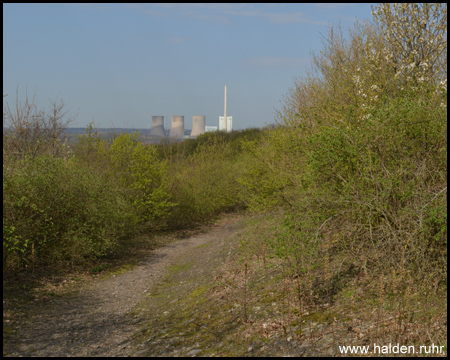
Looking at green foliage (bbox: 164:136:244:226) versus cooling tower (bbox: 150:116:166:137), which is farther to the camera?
cooling tower (bbox: 150:116:166:137)

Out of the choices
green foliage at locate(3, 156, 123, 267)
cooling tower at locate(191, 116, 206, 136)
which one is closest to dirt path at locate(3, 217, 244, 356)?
green foliage at locate(3, 156, 123, 267)

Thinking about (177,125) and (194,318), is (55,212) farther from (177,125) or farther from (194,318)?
(177,125)

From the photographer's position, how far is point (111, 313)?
313 inches

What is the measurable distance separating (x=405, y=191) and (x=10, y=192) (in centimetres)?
746

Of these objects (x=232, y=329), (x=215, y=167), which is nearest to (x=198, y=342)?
(x=232, y=329)

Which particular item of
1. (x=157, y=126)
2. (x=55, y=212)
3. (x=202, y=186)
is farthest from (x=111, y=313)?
(x=157, y=126)

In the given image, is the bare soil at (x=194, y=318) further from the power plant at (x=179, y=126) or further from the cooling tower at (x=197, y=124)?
the cooling tower at (x=197, y=124)

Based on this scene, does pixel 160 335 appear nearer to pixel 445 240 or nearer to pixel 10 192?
pixel 445 240

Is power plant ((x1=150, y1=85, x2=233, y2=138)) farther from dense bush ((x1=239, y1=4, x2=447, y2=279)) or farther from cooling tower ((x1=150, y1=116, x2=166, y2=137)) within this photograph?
dense bush ((x1=239, y1=4, x2=447, y2=279))

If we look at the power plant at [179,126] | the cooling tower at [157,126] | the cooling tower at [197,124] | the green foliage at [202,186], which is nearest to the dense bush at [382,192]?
the green foliage at [202,186]

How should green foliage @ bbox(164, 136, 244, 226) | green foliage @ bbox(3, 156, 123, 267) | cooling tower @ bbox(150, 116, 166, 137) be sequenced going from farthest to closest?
cooling tower @ bbox(150, 116, 166, 137) → green foliage @ bbox(164, 136, 244, 226) → green foliage @ bbox(3, 156, 123, 267)

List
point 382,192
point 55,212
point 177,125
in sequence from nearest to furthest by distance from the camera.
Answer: point 382,192, point 55,212, point 177,125

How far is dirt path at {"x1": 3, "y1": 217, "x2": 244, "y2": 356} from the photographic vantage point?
611cm

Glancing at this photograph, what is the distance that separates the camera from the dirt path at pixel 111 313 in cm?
611
